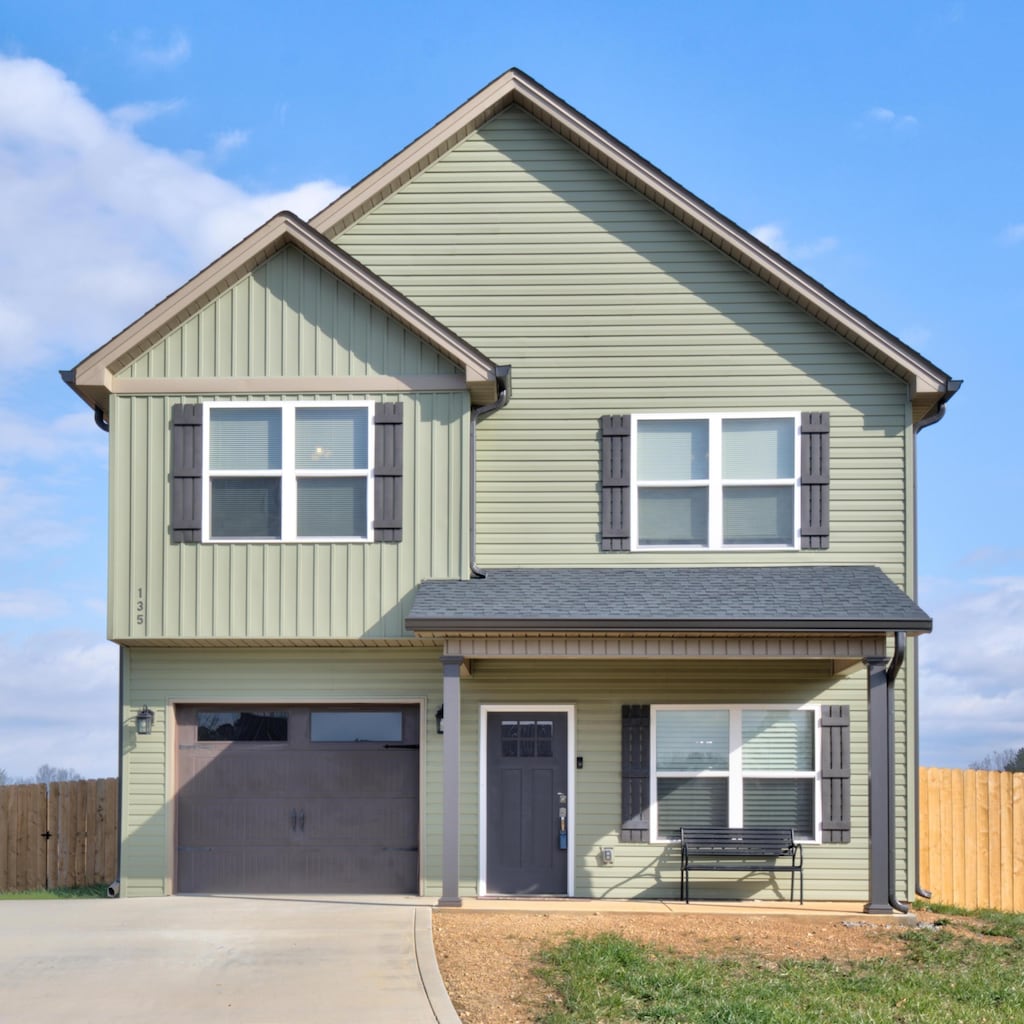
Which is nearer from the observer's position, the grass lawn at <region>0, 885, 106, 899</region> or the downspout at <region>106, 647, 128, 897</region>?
the downspout at <region>106, 647, 128, 897</region>

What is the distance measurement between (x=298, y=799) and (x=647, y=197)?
26.3ft

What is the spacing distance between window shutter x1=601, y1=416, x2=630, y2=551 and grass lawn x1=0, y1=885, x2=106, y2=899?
7102 millimetres

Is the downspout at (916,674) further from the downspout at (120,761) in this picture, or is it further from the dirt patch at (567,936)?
the downspout at (120,761)

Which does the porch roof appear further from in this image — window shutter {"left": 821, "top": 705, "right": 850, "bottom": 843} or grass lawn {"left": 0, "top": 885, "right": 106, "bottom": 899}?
grass lawn {"left": 0, "top": 885, "right": 106, "bottom": 899}

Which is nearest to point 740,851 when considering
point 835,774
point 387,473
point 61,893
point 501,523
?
point 835,774

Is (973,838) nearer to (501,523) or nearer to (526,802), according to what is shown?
(526,802)

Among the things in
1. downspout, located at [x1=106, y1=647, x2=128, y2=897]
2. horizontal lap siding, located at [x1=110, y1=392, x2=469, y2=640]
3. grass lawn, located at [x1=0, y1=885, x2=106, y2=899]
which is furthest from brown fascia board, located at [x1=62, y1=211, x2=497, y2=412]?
grass lawn, located at [x1=0, y1=885, x2=106, y2=899]

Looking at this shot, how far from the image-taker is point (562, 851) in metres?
14.7

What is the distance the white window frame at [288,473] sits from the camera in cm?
1424

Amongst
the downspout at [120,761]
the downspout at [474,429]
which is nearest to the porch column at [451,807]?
the downspout at [474,429]

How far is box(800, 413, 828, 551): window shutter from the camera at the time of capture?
1502 centimetres

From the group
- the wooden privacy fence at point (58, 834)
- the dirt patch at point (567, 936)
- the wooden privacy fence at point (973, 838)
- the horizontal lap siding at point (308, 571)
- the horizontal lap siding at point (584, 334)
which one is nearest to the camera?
the dirt patch at point (567, 936)

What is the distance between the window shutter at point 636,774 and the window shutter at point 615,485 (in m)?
1.90

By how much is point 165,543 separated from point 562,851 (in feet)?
18.0
